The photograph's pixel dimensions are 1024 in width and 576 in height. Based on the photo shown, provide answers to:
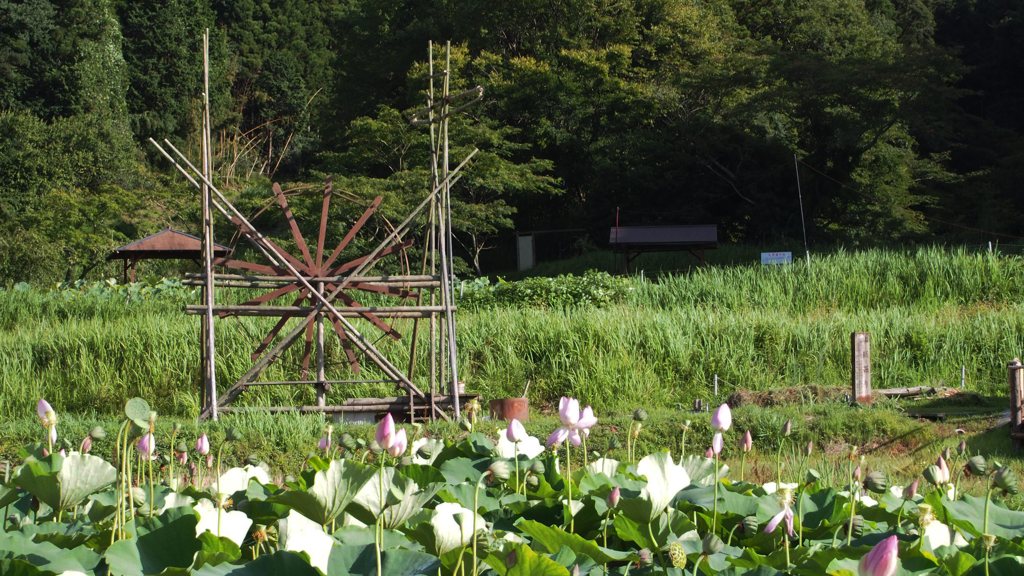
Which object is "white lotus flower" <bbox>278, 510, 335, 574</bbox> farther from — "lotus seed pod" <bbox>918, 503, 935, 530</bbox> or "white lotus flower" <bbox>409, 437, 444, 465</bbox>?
"lotus seed pod" <bbox>918, 503, 935, 530</bbox>

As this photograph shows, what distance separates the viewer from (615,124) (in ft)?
81.9

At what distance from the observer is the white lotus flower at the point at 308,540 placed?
4.98 ft

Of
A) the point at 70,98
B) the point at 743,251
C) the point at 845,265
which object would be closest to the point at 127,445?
the point at 845,265

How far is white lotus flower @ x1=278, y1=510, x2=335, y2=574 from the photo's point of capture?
1.52 metres

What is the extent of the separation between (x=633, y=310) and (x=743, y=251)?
421 inches

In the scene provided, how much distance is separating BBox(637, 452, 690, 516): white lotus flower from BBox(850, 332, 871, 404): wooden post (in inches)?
266

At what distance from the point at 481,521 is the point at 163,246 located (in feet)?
56.3

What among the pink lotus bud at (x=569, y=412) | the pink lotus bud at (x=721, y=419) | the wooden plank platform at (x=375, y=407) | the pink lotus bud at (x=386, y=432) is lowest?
the wooden plank platform at (x=375, y=407)

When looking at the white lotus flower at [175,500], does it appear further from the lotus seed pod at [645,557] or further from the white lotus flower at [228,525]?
the lotus seed pod at [645,557]

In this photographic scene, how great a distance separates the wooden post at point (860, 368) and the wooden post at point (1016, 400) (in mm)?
1393

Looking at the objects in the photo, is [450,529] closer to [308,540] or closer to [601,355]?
[308,540]

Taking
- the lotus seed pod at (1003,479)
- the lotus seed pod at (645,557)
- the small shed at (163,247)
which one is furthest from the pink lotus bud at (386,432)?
the small shed at (163,247)

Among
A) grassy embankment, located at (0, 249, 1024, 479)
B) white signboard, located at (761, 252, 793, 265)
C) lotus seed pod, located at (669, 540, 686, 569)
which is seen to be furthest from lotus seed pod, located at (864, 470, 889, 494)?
white signboard, located at (761, 252, 793, 265)

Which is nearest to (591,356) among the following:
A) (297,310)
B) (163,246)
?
(297,310)
